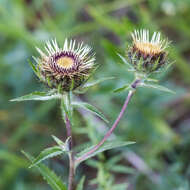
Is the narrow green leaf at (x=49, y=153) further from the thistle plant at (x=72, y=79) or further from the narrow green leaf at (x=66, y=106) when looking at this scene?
the narrow green leaf at (x=66, y=106)

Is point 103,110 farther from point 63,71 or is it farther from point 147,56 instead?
point 63,71

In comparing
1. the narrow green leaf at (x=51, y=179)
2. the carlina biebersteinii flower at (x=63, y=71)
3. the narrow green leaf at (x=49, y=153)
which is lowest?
the narrow green leaf at (x=51, y=179)

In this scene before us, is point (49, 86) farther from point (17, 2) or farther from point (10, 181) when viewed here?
point (17, 2)

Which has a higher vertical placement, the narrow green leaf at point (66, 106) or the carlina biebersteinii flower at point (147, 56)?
the carlina biebersteinii flower at point (147, 56)

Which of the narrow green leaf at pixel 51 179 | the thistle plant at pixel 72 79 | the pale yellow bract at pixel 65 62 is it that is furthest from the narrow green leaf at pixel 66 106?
the narrow green leaf at pixel 51 179

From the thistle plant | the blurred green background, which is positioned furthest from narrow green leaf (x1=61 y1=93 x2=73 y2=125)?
the blurred green background

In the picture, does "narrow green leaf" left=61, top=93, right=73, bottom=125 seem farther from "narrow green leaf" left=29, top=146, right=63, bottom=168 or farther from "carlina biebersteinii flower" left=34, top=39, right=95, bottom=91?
"narrow green leaf" left=29, top=146, right=63, bottom=168

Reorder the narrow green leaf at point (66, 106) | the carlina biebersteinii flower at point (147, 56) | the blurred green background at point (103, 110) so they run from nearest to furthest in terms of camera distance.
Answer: the narrow green leaf at point (66, 106) < the carlina biebersteinii flower at point (147, 56) < the blurred green background at point (103, 110)

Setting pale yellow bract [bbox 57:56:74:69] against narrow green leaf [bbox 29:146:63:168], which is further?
pale yellow bract [bbox 57:56:74:69]

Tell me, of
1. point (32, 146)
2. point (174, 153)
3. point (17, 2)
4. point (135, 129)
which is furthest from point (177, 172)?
point (17, 2)
